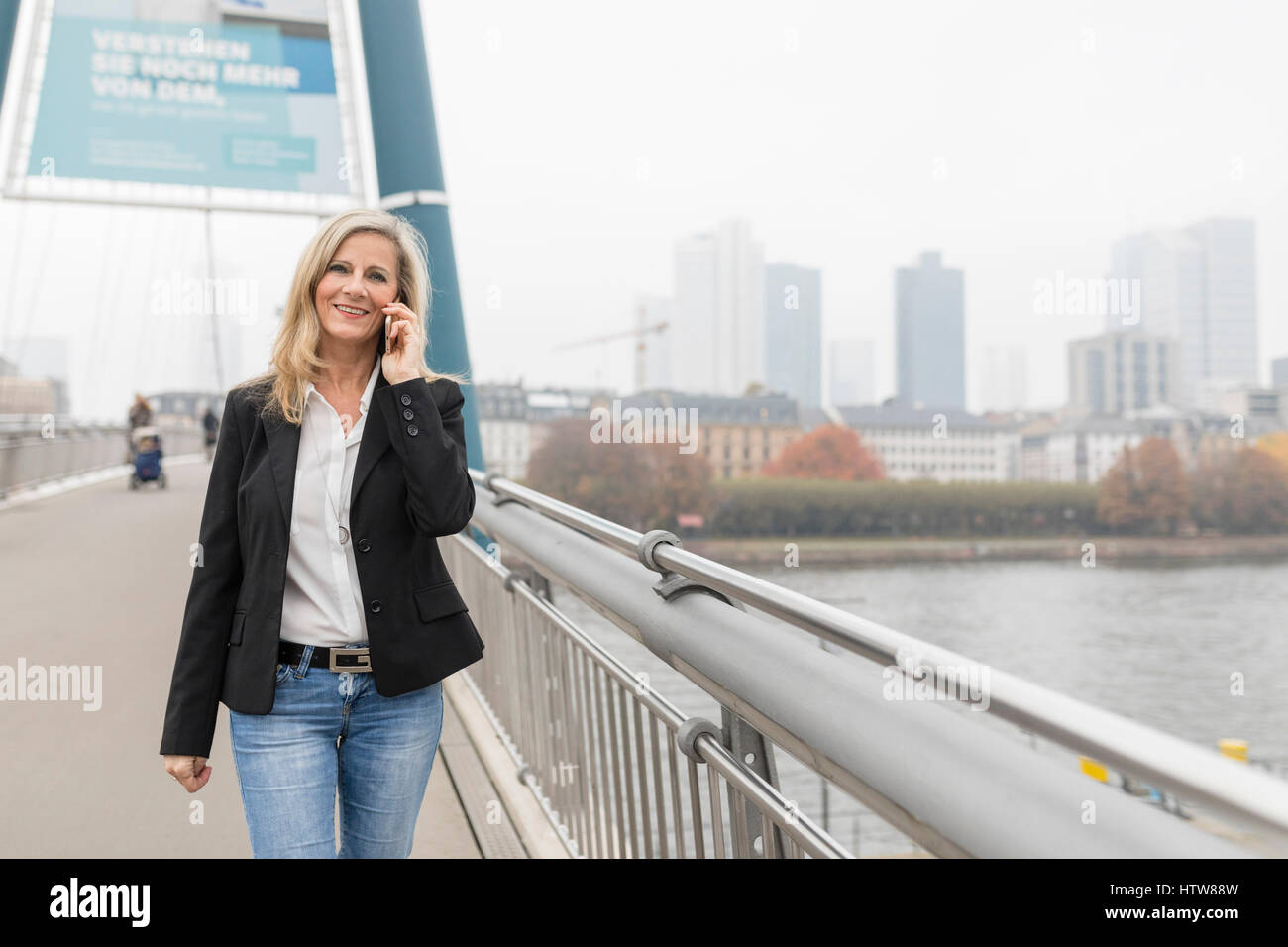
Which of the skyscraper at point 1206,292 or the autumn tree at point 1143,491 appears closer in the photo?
the autumn tree at point 1143,491

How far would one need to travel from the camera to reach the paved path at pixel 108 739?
3150 mm

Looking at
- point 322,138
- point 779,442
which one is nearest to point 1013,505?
point 779,442

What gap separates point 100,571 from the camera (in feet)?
25.3

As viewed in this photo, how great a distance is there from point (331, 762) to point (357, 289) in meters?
0.80

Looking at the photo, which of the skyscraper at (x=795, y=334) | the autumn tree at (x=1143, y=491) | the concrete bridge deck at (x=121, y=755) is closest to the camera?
the concrete bridge deck at (x=121, y=755)

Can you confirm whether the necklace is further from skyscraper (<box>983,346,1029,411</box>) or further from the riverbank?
skyscraper (<box>983,346,1029,411</box>)

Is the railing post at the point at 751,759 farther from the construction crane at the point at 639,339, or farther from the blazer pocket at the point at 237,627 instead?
the construction crane at the point at 639,339

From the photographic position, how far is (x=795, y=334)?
140375mm

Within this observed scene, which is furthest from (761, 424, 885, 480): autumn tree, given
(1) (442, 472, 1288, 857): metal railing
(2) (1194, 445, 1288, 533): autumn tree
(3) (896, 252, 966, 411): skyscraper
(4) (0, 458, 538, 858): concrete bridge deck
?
(1) (442, 472, 1288, 857): metal railing

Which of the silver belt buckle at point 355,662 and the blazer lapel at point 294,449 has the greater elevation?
the blazer lapel at point 294,449

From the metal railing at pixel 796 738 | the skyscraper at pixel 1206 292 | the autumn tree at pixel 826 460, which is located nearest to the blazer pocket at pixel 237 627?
the metal railing at pixel 796 738

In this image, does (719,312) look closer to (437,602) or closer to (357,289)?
(357,289)

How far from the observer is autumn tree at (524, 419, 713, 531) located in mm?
69125
